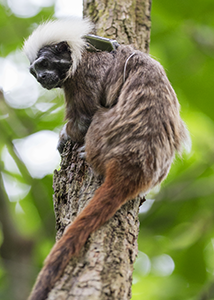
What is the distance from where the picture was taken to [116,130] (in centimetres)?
277

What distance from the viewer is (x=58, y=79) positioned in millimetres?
3340

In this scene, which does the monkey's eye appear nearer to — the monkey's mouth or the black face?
the black face

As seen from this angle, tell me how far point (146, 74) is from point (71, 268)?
67.3 inches

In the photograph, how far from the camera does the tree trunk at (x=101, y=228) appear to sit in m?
1.91

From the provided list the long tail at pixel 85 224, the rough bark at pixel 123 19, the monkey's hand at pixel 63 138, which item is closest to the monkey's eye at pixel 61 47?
the rough bark at pixel 123 19

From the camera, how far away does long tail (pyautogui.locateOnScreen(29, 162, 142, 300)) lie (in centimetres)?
198

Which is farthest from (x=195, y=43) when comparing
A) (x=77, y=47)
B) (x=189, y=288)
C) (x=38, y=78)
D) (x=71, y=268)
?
(x=71, y=268)

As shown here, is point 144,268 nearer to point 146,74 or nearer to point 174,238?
point 174,238

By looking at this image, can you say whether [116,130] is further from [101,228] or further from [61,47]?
[61,47]

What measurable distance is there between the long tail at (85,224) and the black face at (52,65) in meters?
1.24

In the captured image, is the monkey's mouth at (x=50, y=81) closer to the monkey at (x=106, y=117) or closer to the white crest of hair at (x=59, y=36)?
the monkey at (x=106, y=117)

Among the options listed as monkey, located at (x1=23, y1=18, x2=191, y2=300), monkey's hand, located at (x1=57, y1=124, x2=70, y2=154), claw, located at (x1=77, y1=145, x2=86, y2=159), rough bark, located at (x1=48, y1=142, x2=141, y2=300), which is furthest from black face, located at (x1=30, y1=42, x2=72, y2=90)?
rough bark, located at (x1=48, y1=142, x2=141, y2=300)

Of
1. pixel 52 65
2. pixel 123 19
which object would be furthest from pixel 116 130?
pixel 123 19

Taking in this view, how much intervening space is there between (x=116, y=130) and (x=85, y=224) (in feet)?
2.89
